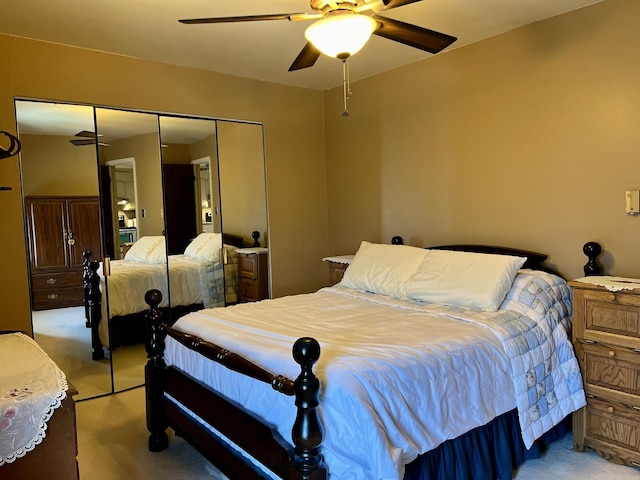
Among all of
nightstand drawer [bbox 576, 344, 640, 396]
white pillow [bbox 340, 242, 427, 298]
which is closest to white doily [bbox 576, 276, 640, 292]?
nightstand drawer [bbox 576, 344, 640, 396]

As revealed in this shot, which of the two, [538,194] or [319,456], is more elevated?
[538,194]

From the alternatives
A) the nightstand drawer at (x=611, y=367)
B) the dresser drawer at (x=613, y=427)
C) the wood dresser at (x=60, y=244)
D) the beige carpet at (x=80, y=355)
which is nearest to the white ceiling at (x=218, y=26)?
the wood dresser at (x=60, y=244)

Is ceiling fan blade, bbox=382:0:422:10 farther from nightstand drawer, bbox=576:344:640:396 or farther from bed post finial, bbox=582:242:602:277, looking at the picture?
nightstand drawer, bbox=576:344:640:396

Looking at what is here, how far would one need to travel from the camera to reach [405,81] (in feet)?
12.5

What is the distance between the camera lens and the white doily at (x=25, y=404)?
1.46m

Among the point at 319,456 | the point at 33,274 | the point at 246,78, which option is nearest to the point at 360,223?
the point at 246,78

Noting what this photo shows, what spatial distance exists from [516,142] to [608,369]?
153 centimetres

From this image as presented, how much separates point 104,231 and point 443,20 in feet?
8.93

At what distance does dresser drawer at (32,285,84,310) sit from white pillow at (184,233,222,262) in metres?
0.87

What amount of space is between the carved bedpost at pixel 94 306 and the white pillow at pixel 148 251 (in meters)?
0.25

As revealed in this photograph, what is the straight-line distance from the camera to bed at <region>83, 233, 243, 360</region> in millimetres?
3436

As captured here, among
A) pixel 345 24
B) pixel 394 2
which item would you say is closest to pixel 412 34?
pixel 394 2

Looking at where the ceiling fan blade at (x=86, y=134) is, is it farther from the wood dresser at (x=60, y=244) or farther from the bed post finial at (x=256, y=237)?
the bed post finial at (x=256, y=237)

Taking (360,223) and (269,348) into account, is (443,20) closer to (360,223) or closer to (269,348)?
(360,223)
